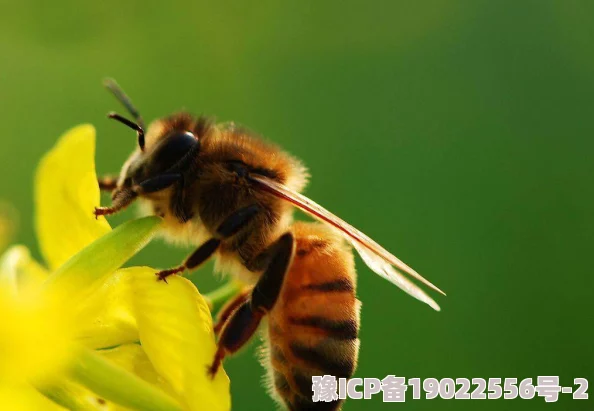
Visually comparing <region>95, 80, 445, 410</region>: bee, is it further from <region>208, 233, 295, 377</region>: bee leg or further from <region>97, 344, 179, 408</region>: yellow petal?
<region>97, 344, 179, 408</region>: yellow petal

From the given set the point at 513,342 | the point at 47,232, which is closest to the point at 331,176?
the point at 513,342

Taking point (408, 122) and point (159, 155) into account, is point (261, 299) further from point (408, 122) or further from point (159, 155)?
point (408, 122)

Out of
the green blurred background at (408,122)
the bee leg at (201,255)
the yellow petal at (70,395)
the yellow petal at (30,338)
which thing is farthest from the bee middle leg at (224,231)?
the green blurred background at (408,122)

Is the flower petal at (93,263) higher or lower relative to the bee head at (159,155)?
lower

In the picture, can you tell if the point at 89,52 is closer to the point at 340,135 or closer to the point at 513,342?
the point at 340,135

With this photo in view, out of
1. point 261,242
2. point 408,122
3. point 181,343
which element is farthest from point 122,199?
point 408,122

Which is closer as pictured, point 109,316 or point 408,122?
point 109,316

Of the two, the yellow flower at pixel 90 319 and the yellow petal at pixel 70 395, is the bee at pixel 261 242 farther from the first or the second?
the yellow petal at pixel 70 395
